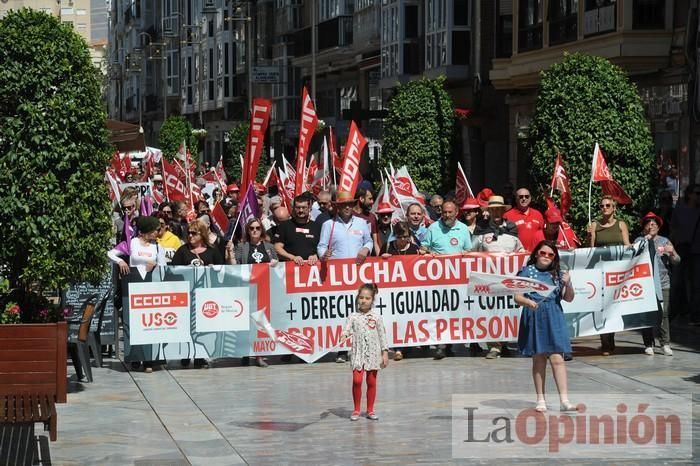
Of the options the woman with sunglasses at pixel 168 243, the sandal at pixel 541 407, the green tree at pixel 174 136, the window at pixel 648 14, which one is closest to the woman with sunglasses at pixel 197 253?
the woman with sunglasses at pixel 168 243

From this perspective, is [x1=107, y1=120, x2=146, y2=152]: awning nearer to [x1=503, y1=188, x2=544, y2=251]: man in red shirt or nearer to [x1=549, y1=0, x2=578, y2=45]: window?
[x1=503, y1=188, x2=544, y2=251]: man in red shirt

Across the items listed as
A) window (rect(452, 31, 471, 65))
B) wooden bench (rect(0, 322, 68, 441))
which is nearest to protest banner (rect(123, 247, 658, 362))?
wooden bench (rect(0, 322, 68, 441))

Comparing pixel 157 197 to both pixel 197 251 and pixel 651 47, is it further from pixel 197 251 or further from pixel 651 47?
pixel 197 251

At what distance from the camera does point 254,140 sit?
59.6ft

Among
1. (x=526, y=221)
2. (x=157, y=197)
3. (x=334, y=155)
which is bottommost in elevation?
(x=526, y=221)

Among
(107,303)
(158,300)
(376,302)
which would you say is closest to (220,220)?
(107,303)

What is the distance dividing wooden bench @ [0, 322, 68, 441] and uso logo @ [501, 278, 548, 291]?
11.8 ft

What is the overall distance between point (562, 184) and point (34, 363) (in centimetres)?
916

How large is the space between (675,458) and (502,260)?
6.24 meters

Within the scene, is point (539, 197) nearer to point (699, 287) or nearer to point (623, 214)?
point (623, 214)

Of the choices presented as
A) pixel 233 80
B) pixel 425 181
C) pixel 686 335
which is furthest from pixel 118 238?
pixel 233 80

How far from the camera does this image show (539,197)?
1945 centimetres

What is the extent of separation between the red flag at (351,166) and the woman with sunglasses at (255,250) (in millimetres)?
1073

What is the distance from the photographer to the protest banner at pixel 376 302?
15.6m
